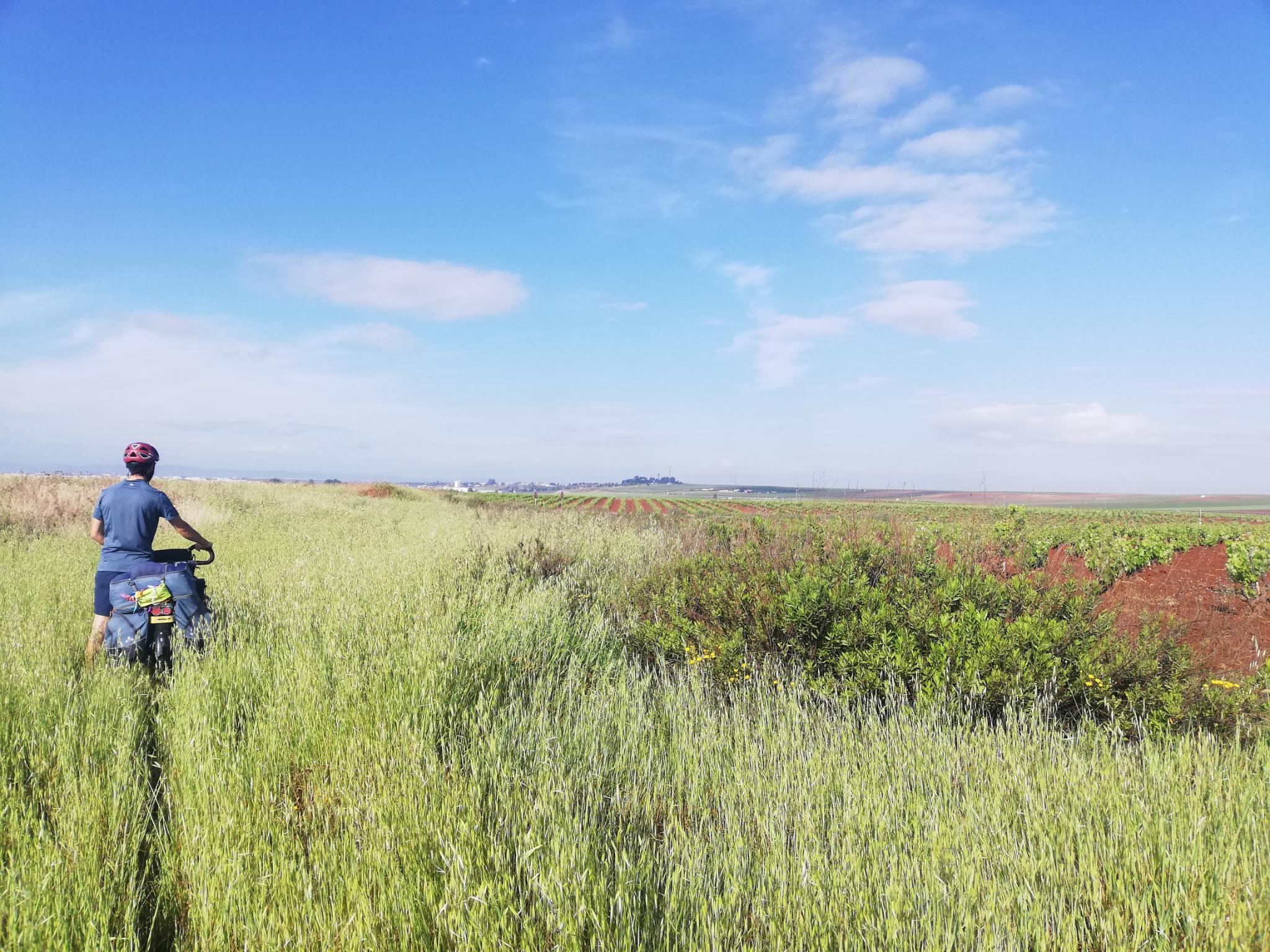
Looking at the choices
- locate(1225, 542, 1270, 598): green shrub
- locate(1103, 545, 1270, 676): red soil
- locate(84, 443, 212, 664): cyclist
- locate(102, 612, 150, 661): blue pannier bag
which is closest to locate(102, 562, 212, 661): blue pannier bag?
locate(102, 612, 150, 661): blue pannier bag

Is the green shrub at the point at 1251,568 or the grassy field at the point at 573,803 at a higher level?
the green shrub at the point at 1251,568

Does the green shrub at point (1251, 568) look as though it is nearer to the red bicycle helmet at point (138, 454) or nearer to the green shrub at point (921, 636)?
the green shrub at point (921, 636)

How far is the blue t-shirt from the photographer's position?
4.81 m

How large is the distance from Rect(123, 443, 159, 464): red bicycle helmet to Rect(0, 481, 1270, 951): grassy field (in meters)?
1.46

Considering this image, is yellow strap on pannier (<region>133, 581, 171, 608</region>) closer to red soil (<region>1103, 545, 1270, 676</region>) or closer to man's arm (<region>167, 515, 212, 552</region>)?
man's arm (<region>167, 515, 212, 552</region>)

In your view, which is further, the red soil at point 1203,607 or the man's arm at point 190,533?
the red soil at point 1203,607

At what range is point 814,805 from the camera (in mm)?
2734

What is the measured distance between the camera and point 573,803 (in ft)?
8.33

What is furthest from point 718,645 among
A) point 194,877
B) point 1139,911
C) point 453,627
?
point 194,877

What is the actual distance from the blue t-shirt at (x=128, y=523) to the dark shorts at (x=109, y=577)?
0.04 m

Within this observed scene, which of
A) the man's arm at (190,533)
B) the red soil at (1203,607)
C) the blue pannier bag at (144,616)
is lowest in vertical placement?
the red soil at (1203,607)

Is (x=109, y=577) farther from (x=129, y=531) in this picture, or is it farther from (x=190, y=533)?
(x=190, y=533)

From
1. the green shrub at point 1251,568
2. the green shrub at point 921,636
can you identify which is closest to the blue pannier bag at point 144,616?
the green shrub at point 921,636

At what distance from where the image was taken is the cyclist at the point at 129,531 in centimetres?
479
